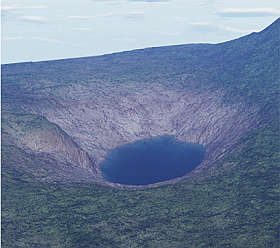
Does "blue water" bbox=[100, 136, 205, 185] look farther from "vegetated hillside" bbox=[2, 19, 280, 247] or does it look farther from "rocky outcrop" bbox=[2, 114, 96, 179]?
"rocky outcrop" bbox=[2, 114, 96, 179]

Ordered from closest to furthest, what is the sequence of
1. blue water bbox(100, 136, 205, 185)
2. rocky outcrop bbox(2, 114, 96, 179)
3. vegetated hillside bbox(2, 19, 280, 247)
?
vegetated hillside bbox(2, 19, 280, 247) → rocky outcrop bbox(2, 114, 96, 179) → blue water bbox(100, 136, 205, 185)

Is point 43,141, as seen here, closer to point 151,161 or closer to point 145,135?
point 151,161

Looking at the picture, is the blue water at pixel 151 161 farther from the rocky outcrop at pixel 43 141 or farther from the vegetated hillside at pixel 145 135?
the rocky outcrop at pixel 43 141

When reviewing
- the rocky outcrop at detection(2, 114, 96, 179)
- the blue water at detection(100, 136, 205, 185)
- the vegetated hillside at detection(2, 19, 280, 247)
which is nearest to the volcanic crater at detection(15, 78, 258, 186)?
the vegetated hillside at detection(2, 19, 280, 247)

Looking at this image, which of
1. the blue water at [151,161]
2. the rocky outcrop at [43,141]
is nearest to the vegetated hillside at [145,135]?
the rocky outcrop at [43,141]

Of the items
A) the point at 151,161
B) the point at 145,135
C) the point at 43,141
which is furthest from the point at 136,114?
the point at 43,141

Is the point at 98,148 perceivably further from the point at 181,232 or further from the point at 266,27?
the point at 266,27

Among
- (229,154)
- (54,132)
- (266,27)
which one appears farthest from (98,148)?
(266,27)
